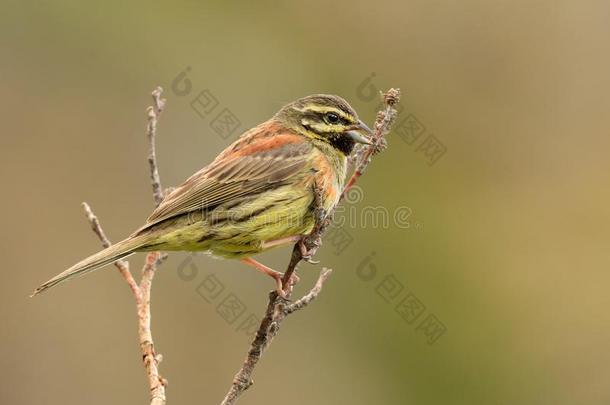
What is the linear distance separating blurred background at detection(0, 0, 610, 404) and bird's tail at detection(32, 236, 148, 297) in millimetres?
2905

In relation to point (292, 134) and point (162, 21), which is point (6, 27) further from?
point (292, 134)

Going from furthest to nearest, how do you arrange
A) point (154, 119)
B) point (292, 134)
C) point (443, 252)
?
point (443, 252), point (292, 134), point (154, 119)

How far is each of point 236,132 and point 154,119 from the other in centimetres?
550

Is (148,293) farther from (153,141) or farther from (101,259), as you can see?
(153,141)

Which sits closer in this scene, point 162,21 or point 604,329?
point 604,329

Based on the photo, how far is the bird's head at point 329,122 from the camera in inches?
245

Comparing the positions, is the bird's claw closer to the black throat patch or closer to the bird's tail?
the bird's tail

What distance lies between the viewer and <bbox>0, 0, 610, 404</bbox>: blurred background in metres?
9.16

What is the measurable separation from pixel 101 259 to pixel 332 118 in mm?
2251

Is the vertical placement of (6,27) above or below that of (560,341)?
above

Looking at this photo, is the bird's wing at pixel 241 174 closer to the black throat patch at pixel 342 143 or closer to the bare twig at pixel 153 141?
the black throat patch at pixel 342 143

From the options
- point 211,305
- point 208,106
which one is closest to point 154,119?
point 211,305

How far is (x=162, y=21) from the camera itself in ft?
40.8

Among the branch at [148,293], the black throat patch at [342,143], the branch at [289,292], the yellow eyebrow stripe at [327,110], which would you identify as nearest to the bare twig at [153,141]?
the branch at [148,293]
